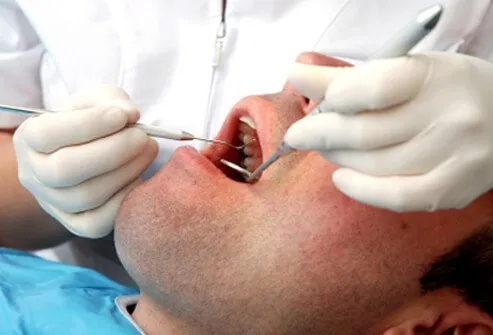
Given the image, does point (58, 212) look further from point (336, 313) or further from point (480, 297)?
point (480, 297)

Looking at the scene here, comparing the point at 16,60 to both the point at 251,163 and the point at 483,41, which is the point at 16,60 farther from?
the point at 483,41

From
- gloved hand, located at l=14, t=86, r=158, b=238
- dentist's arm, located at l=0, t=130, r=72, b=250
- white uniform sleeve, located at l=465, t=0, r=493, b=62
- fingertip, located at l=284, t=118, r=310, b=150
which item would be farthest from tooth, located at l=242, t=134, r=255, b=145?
dentist's arm, located at l=0, t=130, r=72, b=250

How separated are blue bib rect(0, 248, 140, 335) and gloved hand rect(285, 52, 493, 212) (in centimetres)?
52

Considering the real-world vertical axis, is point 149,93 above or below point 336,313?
above

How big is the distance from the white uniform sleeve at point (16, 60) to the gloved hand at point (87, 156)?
1.08 ft

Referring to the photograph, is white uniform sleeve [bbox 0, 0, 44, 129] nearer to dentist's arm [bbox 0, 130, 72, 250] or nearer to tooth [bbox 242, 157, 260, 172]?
dentist's arm [bbox 0, 130, 72, 250]

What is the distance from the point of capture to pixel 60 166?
0.89 metres

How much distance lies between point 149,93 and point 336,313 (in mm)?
515

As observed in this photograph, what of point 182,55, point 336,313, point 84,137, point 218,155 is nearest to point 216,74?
point 182,55

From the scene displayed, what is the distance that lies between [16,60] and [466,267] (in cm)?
88

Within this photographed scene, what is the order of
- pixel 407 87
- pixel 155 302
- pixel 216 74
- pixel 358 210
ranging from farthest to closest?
1. pixel 216 74
2. pixel 155 302
3. pixel 358 210
4. pixel 407 87

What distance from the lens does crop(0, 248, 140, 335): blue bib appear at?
103cm

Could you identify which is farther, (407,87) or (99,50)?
(99,50)

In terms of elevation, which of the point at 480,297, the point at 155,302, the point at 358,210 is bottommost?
the point at 155,302
